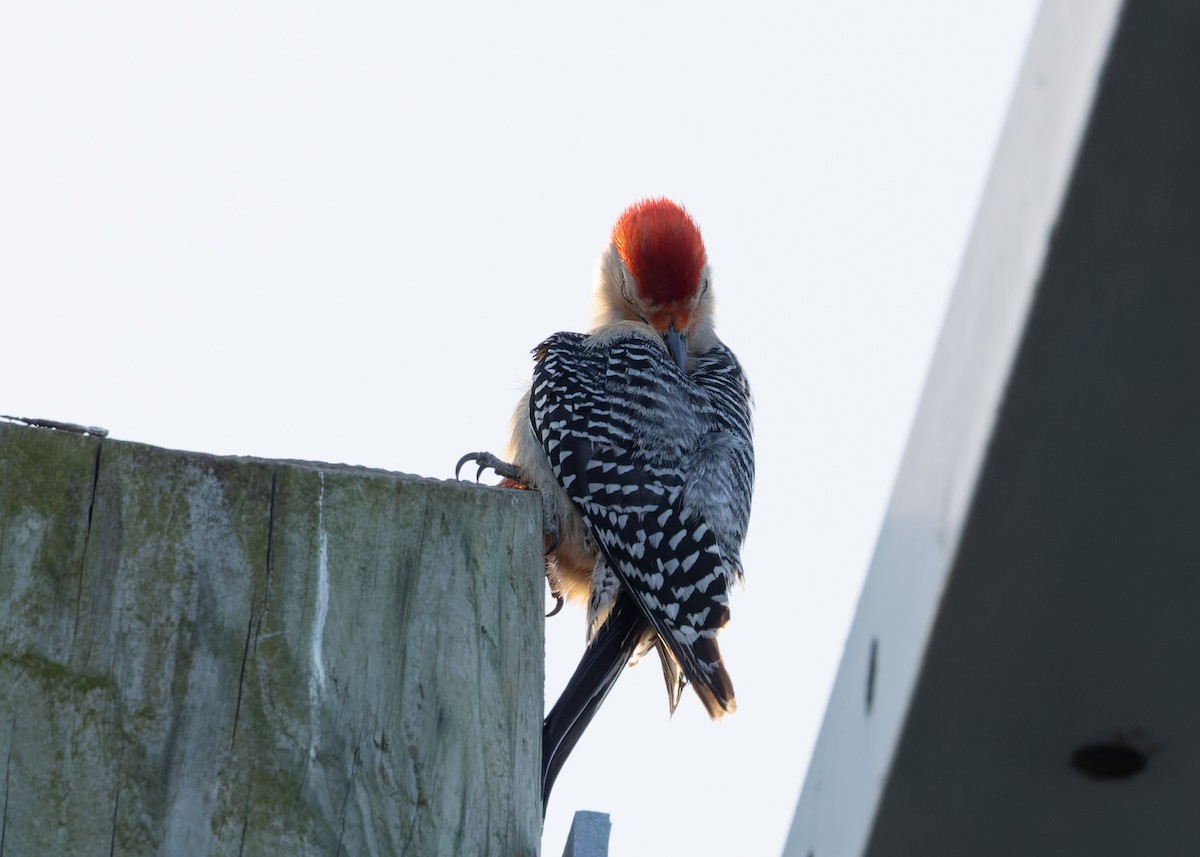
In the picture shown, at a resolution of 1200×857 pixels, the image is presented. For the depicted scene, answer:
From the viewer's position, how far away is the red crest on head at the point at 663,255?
Answer: 20.4ft

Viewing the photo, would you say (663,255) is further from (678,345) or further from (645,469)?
(645,469)

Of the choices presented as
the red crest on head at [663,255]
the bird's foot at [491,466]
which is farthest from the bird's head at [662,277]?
the bird's foot at [491,466]

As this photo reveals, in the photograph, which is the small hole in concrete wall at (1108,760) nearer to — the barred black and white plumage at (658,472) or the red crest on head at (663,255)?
the barred black and white plumage at (658,472)

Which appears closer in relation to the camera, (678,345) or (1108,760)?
(1108,760)

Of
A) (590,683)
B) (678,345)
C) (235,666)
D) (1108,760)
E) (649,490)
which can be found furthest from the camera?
(678,345)

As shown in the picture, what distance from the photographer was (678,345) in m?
6.12

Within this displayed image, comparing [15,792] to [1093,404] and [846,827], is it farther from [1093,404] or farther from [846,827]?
[1093,404]

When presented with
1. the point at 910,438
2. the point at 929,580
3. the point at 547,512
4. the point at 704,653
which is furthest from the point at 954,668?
the point at 547,512

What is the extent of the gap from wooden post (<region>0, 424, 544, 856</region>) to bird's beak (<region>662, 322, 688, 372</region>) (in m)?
4.10

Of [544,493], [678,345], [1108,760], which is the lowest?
[544,493]

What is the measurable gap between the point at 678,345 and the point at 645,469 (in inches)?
45.8

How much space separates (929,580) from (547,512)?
4493 mm

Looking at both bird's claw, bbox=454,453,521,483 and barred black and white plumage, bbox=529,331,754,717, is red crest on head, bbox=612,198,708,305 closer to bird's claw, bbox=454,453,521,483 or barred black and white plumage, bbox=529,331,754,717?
barred black and white plumage, bbox=529,331,754,717

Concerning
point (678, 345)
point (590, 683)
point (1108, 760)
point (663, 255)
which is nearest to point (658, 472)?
point (678, 345)
